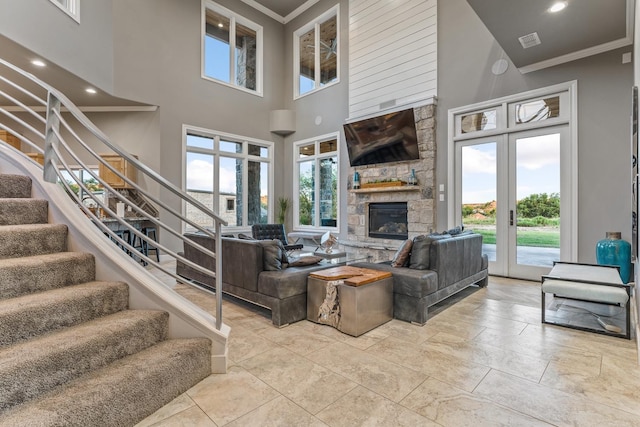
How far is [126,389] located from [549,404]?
2.27m

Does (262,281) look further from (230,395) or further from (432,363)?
(432,363)

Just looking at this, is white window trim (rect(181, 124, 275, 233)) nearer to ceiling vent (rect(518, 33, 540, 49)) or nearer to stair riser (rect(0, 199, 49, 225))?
stair riser (rect(0, 199, 49, 225))

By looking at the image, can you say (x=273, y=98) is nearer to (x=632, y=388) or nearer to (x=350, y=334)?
(x=350, y=334)

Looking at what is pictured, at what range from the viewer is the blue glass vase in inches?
150

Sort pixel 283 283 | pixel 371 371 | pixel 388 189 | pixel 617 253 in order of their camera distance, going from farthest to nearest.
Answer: pixel 388 189
pixel 617 253
pixel 283 283
pixel 371 371

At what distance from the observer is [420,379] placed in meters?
2.04

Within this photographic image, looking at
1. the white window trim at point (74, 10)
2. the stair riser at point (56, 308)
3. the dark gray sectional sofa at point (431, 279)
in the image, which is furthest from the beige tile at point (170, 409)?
the white window trim at point (74, 10)

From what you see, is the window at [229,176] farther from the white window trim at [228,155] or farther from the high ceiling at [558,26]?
the high ceiling at [558,26]

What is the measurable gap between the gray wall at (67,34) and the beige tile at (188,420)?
5.21 meters

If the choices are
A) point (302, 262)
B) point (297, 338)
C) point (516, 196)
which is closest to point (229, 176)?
point (302, 262)

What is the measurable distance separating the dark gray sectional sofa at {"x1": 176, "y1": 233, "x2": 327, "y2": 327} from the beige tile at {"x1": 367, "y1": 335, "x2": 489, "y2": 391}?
35.1 inches

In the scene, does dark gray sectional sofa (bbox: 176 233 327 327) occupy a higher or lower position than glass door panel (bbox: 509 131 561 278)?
lower

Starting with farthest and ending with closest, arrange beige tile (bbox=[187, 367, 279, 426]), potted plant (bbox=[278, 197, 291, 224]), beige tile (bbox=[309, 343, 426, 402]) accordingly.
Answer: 1. potted plant (bbox=[278, 197, 291, 224])
2. beige tile (bbox=[309, 343, 426, 402])
3. beige tile (bbox=[187, 367, 279, 426])

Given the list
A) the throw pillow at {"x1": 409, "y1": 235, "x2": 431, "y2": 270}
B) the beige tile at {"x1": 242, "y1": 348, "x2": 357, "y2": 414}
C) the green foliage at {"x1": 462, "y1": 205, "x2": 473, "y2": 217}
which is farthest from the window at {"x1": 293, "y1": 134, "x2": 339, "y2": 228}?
the beige tile at {"x1": 242, "y1": 348, "x2": 357, "y2": 414}
